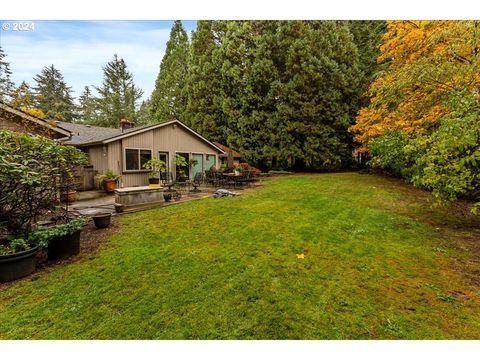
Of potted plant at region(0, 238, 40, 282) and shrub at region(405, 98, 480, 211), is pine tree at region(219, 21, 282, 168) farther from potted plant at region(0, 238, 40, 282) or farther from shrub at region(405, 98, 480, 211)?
potted plant at region(0, 238, 40, 282)

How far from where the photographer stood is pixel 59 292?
3.16 meters

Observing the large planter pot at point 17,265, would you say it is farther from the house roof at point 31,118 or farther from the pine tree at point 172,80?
the pine tree at point 172,80

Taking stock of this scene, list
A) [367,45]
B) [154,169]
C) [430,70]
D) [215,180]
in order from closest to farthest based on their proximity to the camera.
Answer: [430,70]
[154,169]
[215,180]
[367,45]

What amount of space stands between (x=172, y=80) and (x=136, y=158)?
1686 cm

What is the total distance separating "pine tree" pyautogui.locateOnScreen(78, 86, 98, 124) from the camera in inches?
1232

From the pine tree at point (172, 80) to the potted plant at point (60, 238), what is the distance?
21.8 metres

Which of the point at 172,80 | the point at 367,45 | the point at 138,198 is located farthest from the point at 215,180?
the point at 367,45

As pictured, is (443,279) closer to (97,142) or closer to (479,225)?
(479,225)

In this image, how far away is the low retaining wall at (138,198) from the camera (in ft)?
24.0

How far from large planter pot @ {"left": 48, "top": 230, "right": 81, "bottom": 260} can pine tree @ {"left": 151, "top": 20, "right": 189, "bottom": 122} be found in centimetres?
2187

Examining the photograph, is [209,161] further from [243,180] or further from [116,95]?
[116,95]

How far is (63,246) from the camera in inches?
165

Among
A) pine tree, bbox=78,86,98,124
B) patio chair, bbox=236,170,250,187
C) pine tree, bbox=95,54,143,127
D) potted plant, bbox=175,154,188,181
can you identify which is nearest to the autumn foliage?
patio chair, bbox=236,170,250,187
